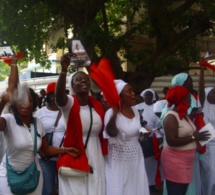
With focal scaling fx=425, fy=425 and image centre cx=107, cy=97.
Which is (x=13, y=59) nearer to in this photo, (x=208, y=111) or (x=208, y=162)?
(x=208, y=111)

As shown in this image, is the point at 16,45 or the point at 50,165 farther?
the point at 16,45

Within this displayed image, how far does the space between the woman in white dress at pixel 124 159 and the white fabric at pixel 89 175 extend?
13 cm

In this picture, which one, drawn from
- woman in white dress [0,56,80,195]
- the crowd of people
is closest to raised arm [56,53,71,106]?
the crowd of people

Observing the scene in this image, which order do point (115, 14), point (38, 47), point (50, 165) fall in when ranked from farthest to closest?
point (115, 14), point (38, 47), point (50, 165)

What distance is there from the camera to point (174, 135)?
471 cm

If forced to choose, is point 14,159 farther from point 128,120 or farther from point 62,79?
point 128,120

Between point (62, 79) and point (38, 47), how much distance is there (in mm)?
8950

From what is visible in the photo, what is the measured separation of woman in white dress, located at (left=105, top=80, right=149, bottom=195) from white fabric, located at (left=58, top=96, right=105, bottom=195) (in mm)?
133

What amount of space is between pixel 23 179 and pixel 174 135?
1.75m

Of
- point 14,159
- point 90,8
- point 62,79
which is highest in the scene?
point 90,8

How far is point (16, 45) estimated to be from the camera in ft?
39.1

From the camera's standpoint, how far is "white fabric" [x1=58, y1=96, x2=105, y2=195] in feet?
14.0

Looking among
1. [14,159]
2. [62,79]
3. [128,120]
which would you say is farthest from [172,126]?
[14,159]

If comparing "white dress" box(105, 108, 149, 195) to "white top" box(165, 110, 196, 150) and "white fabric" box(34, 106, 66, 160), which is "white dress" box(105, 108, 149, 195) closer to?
"white top" box(165, 110, 196, 150)
